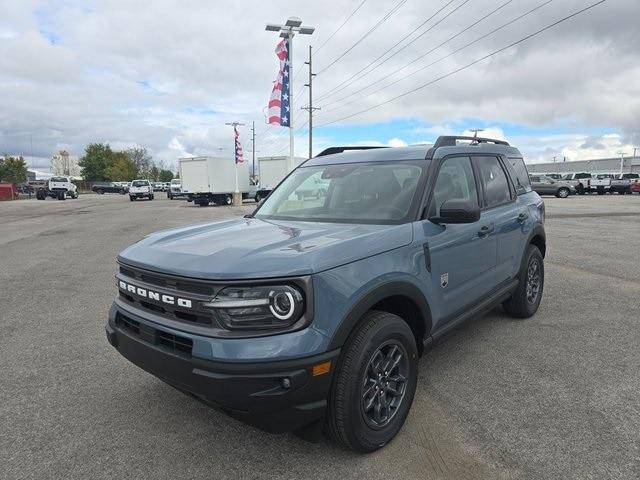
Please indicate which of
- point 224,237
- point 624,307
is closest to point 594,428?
point 224,237

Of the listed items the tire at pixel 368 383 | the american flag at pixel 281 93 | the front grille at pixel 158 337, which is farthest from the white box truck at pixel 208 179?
the tire at pixel 368 383

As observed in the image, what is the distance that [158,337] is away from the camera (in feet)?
8.52

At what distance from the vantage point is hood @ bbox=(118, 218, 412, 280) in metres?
2.36

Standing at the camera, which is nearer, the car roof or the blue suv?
the blue suv

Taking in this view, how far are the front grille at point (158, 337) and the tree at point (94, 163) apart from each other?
336 feet

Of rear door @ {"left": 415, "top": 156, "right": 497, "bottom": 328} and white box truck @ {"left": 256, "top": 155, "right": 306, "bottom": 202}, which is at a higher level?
white box truck @ {"left": 256, "top": 155, "right": 306, "bottom": 202}

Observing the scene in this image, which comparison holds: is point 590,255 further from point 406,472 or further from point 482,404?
point 406,472

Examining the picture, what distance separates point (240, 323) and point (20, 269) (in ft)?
26.0

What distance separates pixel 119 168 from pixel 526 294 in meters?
105

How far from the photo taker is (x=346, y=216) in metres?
3.46

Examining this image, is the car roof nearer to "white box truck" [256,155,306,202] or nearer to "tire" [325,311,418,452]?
"tire" [325,311,418,452]

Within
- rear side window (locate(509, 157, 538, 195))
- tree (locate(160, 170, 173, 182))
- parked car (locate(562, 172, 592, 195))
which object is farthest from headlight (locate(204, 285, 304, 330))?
tree (locate(160, 170, 173, 182))

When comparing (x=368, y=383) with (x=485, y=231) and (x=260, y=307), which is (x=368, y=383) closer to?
(x=260, y=307)

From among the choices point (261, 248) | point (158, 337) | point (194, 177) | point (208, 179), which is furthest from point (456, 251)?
point (194, 177)
